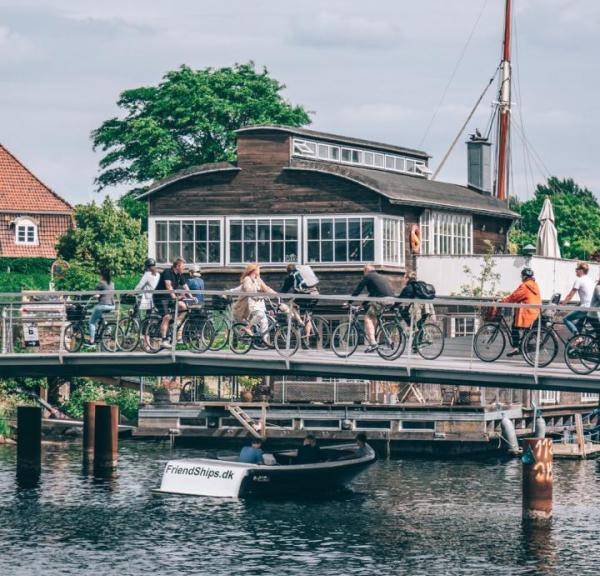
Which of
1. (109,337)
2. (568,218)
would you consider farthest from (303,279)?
(568,218)

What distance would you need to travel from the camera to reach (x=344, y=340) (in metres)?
41.5

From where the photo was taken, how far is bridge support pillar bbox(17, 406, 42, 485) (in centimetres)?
5653

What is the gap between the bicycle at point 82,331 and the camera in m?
44.4

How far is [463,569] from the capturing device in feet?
127

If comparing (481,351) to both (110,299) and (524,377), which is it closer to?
(524,377)

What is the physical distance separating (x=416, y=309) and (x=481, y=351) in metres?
2.19

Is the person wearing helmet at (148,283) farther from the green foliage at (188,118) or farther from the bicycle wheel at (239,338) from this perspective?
the green foliage at (188,118)

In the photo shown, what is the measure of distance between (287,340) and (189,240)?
29140 mm

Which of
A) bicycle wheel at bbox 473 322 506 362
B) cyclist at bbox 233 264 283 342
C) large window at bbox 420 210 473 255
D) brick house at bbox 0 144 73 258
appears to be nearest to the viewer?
bicycle wheel at bbox 473 322 506 362

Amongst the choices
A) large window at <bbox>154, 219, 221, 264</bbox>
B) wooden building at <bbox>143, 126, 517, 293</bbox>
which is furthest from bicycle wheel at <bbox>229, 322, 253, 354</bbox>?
large window at <bbox>154, 219, 221, 264</bbox>

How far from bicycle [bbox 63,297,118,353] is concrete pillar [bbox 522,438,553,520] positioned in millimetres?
11203

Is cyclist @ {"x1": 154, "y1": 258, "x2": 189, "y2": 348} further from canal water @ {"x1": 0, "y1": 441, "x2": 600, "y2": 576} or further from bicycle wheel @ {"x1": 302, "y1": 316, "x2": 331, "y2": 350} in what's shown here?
canal water @ {"x1": 0, "y1": 441, "x2": 600, "y2": 576}

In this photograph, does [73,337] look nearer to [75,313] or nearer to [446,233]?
[75,313]

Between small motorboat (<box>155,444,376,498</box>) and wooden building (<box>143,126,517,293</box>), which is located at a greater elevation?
wooden building (<box>143,126,517,293</box>)
